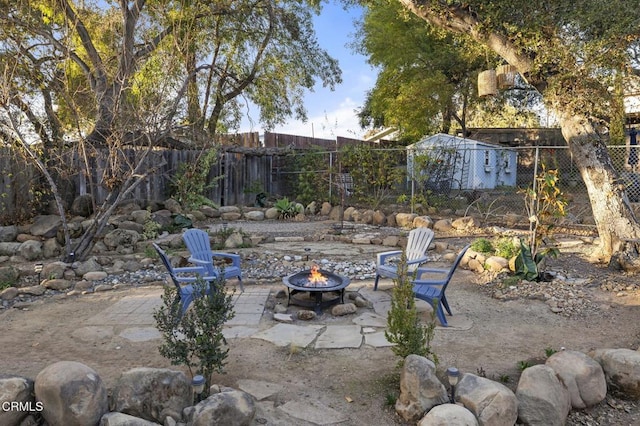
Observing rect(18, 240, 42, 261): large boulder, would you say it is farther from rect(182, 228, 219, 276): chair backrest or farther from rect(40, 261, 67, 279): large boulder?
rect(182, 228, 219, 276): chair backrest

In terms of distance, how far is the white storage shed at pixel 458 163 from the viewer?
10664 mm

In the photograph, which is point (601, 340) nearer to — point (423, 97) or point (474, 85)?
point (423, 97)

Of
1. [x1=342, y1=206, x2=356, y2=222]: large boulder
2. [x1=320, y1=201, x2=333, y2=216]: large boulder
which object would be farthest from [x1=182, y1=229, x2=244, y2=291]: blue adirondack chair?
[x1=320, y1=201, x2=333, y2=216]: large boulder

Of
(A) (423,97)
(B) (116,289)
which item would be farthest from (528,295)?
(A) (423,97)

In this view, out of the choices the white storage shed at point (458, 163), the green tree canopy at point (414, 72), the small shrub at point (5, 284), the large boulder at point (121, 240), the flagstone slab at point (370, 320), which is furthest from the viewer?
the green tree canopy at point (414, 72)

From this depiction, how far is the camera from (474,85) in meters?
18.2

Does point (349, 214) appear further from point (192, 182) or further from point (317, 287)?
point (317, 287)

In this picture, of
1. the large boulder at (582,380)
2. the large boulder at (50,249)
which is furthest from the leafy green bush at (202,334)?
the large boulder at (50,249)

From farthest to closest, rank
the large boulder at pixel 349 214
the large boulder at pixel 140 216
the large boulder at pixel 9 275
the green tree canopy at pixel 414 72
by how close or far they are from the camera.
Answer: the green tree canopy at pixel 414 72, the large boulder at pixel 349 214, the large boulder at pixel 140 216, the large boulder at pixel 9 275

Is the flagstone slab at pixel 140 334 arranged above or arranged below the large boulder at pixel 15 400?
below

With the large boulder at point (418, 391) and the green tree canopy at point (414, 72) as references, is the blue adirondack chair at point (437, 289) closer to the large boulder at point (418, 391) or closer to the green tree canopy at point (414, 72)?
the large boulder at point (418, 391)

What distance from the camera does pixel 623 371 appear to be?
120 inches

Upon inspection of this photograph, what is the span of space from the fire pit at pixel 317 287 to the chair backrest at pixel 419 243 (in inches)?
38.5

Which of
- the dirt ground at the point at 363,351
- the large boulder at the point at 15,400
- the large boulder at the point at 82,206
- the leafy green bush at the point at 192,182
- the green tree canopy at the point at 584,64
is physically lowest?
the dirt ground at the point at 363,351
